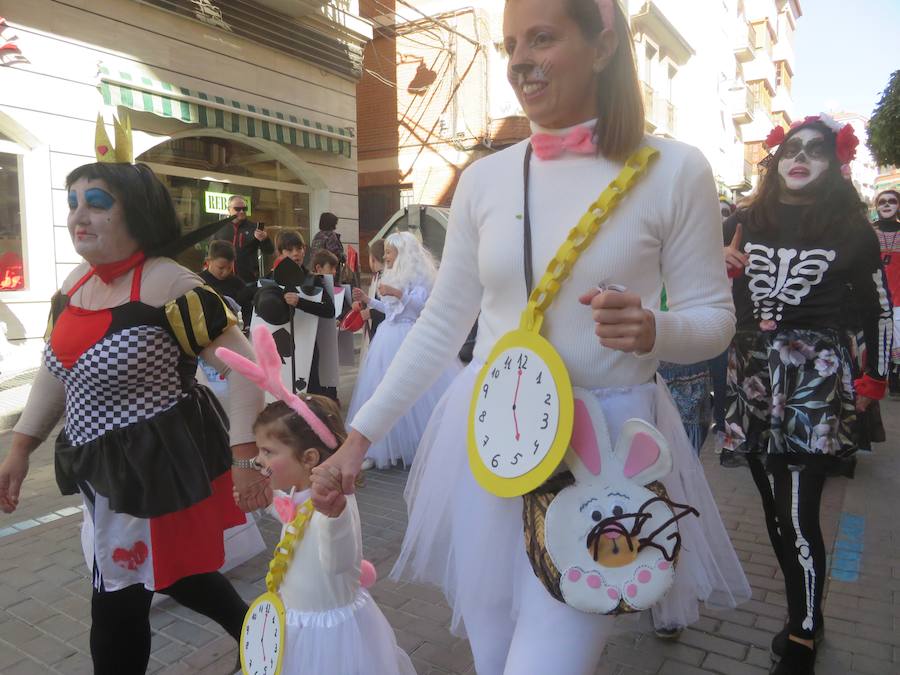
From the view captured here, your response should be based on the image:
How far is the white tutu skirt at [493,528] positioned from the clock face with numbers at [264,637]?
41cm

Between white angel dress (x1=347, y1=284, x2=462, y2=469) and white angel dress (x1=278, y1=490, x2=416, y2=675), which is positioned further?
white angel dress (x1=347, y1=284, x2=462, y2=469)

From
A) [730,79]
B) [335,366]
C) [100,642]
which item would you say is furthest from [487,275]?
[730,79]

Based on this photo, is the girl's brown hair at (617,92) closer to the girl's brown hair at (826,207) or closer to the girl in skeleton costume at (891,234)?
the girl's brown hair at (826,207)

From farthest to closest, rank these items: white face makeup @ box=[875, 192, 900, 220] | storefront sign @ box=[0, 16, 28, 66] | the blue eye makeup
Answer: storefront sign @ box=[0, 16, 28, 66] → white face makeup @ box=[875, 192, 900, 220] → the blue eye makeup

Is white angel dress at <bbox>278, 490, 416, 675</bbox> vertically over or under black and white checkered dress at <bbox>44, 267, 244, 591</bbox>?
under

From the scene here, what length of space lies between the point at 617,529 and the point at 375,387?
4554mm

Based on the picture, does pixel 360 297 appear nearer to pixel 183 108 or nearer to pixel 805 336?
pixel 805 336

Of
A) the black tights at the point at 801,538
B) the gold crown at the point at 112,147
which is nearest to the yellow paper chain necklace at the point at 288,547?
the gold crown at the point at 112,147

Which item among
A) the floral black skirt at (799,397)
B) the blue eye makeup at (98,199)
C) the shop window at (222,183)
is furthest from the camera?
the shop window at (222,183)

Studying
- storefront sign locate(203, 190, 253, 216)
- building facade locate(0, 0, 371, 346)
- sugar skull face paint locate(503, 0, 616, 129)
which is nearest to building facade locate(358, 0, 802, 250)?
building facade locate(0, 0, 371, 346)

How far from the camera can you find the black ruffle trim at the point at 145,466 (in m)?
2.03

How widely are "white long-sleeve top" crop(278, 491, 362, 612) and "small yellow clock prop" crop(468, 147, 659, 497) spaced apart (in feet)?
2.13

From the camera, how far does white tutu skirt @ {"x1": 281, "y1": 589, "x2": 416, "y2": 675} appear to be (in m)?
2.00

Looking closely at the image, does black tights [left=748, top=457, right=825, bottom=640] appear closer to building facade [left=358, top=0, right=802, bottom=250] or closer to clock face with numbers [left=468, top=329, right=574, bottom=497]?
clock face with numbers [left=468, top=329, right=574, bottom=497]
